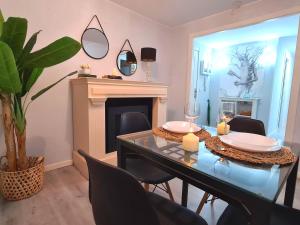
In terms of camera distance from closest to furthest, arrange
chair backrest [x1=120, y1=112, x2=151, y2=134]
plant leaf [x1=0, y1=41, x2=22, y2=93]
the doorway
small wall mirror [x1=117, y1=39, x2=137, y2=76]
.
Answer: plant leaf [x1=0, y1=41, x2=22, y2=93], chair backrest [x1=120, y1=112, x2=151, y2=134], small wall mirror [x1=117, y1=39, x2=137, y2=76], the doorway

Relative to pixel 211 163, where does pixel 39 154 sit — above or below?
below

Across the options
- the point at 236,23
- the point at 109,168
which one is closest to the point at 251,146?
the point at 109,168

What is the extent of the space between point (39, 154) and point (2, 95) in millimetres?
963

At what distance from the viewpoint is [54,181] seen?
6.61 feet

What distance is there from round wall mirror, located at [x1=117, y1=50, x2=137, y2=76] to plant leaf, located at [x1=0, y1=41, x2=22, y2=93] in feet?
5.49

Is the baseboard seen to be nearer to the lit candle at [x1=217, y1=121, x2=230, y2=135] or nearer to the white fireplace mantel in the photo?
the white fireplace mantel

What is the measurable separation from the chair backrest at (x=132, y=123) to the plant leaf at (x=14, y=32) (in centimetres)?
103

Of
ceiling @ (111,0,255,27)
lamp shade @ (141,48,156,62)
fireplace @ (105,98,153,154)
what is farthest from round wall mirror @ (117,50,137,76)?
ceiling @ (111,0,255,27)

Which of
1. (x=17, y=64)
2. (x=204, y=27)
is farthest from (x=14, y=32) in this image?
(x=204, y=27)

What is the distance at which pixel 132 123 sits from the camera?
1716 mm

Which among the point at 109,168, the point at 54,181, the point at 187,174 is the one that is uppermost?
the point at 109,168

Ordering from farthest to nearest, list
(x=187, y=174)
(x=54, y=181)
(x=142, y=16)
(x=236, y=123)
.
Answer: (x=142, y=16) → (x=54, y=181) → (x=236, y=123) → (x=187, y=174)

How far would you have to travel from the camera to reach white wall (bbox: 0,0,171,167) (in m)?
2.04

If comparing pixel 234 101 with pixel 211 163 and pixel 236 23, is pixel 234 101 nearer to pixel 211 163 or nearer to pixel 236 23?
pixel 236 23
